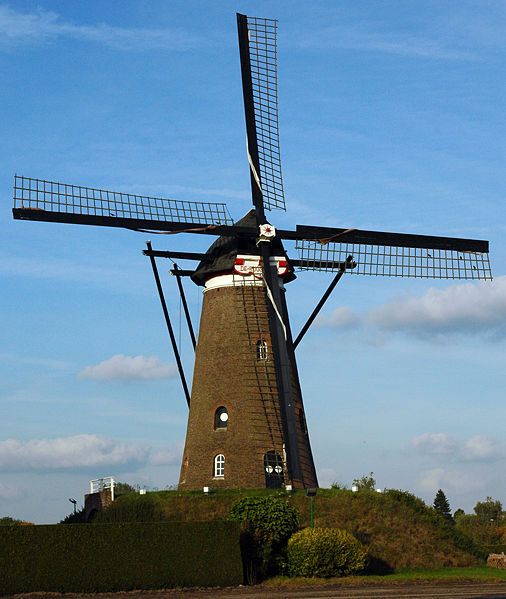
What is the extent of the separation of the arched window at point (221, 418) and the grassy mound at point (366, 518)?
2811 mm

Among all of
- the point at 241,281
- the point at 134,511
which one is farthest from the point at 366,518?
the point at 241,281

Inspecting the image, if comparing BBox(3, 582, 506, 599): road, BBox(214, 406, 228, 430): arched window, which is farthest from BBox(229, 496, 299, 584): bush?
BBox(214, 406, 228, 430): arched window

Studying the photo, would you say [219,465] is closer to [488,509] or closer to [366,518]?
[366,518]

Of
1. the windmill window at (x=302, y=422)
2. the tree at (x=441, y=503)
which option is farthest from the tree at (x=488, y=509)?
the windmill window at (x=302, y=422)

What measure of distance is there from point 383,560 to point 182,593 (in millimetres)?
9321

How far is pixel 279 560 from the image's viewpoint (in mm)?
33031

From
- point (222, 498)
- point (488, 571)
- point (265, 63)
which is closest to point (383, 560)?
point (488, 571)

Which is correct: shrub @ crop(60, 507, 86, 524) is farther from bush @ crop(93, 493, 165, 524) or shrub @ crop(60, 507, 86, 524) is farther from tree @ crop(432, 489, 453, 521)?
tree @ crop(432, 489, 453, 521)

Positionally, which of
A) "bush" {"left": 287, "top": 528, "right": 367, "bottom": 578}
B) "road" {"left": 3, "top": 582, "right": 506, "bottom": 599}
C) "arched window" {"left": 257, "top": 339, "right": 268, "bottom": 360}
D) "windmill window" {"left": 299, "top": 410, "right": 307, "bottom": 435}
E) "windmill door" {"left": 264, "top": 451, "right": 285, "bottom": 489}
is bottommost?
"road" {"left": 3, "top": 582, "right": 506, "bottom": 599}

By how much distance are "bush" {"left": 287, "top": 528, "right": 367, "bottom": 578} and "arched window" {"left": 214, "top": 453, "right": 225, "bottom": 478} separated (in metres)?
6.67

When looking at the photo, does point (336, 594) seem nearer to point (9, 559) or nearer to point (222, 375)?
point (9, 559)

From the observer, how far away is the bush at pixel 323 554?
105 feet

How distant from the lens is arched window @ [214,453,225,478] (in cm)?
3897

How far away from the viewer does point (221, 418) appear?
3947cm
